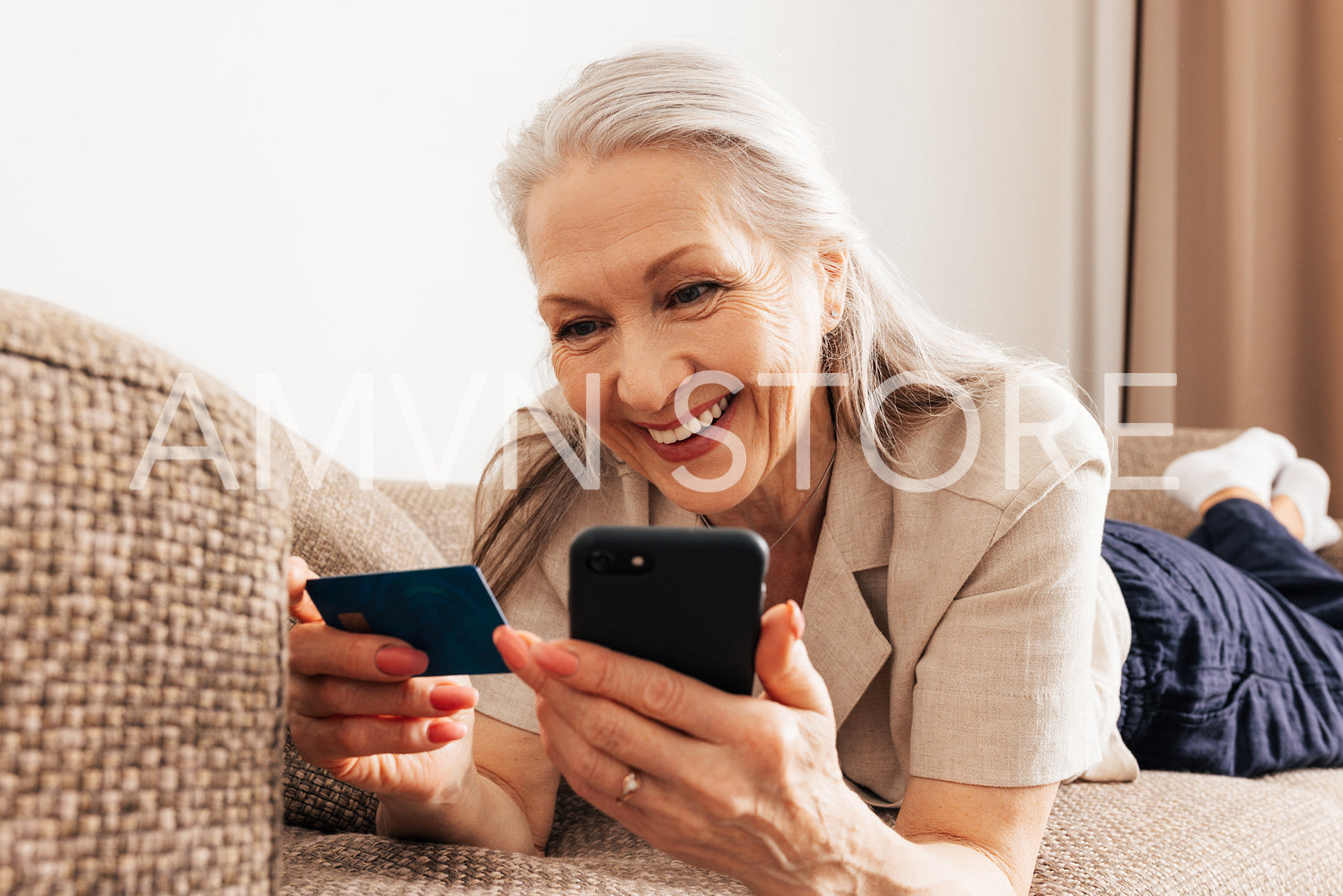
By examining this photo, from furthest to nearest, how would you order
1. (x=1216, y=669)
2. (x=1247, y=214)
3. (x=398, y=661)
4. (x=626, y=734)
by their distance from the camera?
1. (x=1247, y=214)
2. (x=1216, y=669)
3. (x=398, y=661)
4. (x=626, y=734)

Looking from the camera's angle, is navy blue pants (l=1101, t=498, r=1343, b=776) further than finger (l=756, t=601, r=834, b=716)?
Yes

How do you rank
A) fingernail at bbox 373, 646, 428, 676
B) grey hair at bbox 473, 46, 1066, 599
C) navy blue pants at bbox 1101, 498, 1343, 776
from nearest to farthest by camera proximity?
fingernail at bbox 373, 646, 428, 676 → grey hair at bbox 473, 46, 1066, 599 → navy blue pants at bbox 1101, 498, 1343, 776

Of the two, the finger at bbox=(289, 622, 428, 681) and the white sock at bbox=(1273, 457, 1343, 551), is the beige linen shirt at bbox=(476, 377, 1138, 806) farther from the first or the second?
the white sock at bbox=(1273, 457, 1343, 551)

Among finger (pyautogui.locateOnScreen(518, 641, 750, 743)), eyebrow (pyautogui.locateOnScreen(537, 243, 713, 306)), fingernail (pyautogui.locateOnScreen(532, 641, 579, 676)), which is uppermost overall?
eyebrow (pyautogui.locateOnScreen(537, 243, 713, 306))

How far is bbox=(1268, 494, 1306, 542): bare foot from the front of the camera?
194 cm

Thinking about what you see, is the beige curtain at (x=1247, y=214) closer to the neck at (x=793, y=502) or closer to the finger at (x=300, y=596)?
the neck at (x=793, y=502)

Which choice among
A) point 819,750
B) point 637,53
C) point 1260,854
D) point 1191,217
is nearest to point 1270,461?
point 1191,217

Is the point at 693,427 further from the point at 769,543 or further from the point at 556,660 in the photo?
the point at 556,660

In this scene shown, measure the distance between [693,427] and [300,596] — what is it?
15.0 inches

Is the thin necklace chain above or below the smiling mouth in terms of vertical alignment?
below

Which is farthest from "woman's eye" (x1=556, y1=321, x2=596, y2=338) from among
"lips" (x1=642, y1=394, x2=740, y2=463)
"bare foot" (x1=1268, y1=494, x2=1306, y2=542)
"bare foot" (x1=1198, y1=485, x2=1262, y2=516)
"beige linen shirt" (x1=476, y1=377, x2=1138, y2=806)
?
"bare foot" (x1=1268, y1=494, x2=1306, y2=542)

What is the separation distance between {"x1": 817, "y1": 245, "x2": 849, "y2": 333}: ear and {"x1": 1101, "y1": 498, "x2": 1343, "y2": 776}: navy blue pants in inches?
25.0

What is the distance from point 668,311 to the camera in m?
0.90

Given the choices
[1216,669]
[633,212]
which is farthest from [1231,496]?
[633,212]
